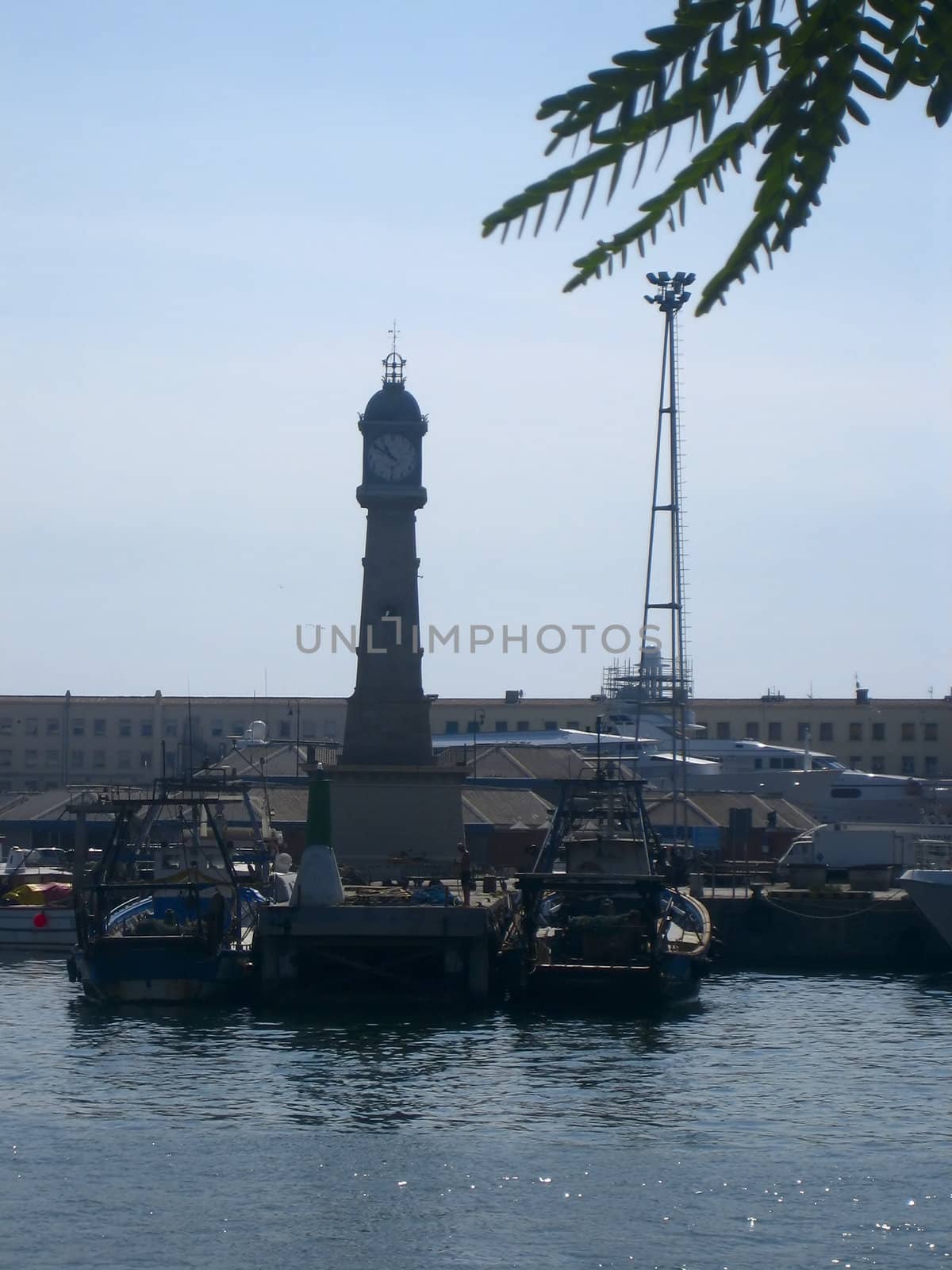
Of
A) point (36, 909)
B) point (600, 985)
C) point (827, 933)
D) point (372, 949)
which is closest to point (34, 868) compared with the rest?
point (36, 909)

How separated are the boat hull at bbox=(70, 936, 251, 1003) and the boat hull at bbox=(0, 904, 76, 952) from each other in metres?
12.9

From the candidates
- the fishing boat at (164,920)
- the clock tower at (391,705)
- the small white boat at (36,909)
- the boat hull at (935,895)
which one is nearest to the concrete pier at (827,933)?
the boat hull at (935,895)

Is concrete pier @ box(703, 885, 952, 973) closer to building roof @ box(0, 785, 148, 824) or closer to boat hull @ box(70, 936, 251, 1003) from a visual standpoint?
boat hull @ box(70, 936, 251, 1003)

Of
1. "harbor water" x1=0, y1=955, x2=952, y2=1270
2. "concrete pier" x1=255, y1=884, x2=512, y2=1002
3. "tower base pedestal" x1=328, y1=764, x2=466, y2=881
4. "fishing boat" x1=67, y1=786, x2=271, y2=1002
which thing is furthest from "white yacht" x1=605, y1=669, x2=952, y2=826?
"harbor water" x1=0, y1=955, x2=952, y2=1270

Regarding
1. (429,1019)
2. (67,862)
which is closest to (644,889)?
Result: (429,1019)

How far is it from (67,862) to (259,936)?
24.6 m

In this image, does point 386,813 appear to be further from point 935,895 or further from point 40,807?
point 40,807

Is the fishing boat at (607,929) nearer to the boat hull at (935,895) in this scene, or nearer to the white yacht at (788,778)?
the boat hull at (935,895)

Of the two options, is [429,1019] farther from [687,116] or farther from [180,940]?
[687,116]

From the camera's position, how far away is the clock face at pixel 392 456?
179ft

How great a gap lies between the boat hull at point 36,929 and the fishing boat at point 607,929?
14.5 m

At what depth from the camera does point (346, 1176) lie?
19062 millimetres

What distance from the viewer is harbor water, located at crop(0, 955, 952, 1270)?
16.5 meters

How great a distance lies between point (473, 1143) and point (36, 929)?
28752 millimetres
